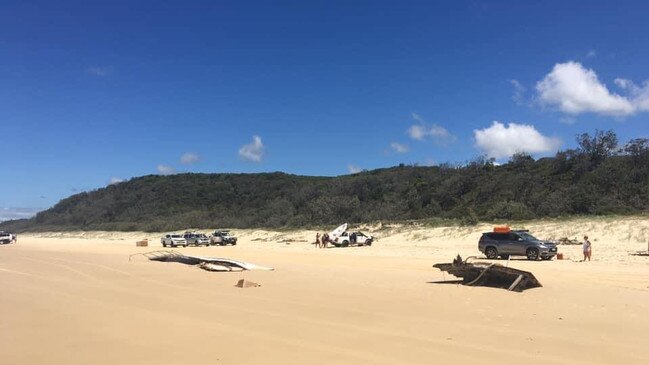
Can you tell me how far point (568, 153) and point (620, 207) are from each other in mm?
17681

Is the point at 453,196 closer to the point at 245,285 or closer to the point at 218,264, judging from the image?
the point at 218,264

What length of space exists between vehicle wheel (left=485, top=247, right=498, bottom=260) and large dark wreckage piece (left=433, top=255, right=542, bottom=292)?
39.9 ft

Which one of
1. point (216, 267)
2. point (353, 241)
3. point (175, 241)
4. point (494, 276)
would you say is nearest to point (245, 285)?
point (216, 267)

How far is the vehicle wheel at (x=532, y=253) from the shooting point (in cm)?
2600

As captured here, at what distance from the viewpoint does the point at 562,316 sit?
35.7 feet

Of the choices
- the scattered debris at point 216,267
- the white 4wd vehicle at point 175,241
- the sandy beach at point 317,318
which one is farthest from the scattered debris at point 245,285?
the white 4wd vehicle at point 175,241

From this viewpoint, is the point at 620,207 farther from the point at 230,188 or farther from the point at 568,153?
the point at 230,188

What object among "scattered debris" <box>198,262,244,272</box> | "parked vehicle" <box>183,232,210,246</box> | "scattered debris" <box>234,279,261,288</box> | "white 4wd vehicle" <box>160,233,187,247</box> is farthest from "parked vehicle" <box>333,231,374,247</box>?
"scattered debris" <box>234,279,261,288</box>

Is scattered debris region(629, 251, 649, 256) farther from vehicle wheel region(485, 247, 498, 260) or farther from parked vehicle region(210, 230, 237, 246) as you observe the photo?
parked vehicle region(210, 230, 237, 246)

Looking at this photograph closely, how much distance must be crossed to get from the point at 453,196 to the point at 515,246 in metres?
31.3

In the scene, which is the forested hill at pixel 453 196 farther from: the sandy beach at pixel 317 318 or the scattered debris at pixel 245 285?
the scattered debris at pixel 245 285

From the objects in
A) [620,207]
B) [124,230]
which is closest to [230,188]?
[124,230]

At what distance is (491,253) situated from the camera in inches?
1088

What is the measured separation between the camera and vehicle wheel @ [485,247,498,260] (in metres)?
27.5
